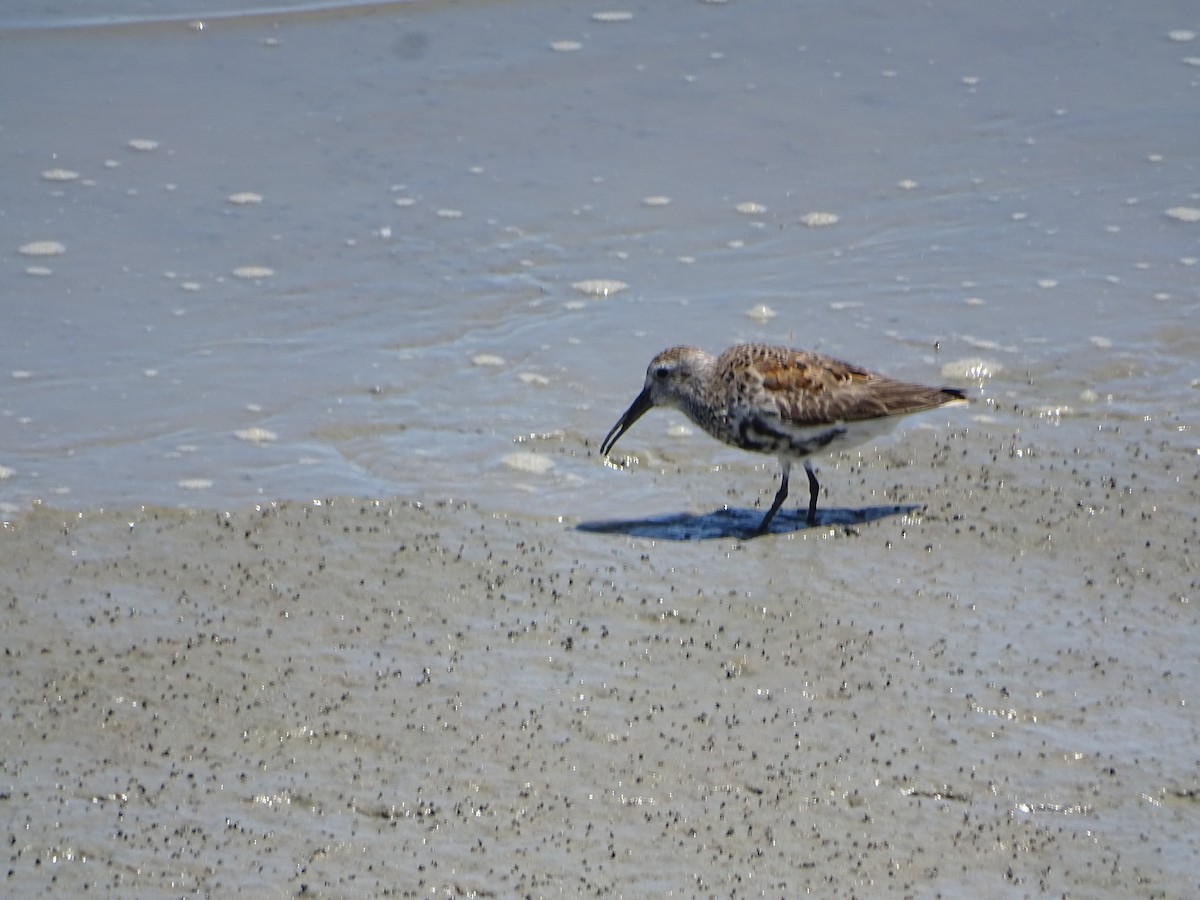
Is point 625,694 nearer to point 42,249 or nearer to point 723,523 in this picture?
point 723,523

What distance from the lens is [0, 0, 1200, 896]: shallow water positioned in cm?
502

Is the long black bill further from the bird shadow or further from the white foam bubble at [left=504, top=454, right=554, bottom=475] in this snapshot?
the bird shadow

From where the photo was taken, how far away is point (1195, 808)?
5.05 m

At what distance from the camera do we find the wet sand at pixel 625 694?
4.77 metres

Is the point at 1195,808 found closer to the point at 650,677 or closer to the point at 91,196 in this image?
the point at 650,677

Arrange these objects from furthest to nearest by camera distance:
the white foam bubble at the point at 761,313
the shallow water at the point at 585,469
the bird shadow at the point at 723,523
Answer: the white foam bubble at the point at 761,313 → the bird shadow at the point at 723,523 → the shallow water at the point at 585,469

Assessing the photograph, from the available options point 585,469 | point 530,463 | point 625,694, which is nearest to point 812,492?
point 585,469

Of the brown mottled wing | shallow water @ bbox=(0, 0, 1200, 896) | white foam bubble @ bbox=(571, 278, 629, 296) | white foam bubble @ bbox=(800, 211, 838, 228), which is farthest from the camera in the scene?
white foam bubble @ bbox=(800, 211, 838, 228)

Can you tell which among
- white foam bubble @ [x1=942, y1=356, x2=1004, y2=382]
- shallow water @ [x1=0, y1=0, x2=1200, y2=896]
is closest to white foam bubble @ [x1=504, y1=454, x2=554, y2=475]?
shallow water @ [x1=0, y1=0, x2=1200, y2=896]

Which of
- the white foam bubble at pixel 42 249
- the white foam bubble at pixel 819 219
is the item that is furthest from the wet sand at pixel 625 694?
the white foam bubble at pixel 42 249

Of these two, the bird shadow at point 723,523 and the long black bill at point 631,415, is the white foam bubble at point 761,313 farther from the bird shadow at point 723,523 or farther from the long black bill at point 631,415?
the bird shadow at point 723,523

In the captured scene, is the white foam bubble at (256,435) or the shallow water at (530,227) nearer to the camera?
the white foam bubble at (256,435)

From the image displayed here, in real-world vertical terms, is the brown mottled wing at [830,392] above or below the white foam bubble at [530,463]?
above

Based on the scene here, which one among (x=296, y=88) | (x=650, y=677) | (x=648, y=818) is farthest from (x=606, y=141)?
(x=648, y=818)
